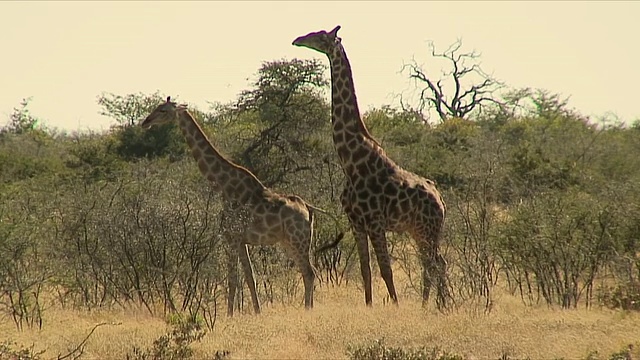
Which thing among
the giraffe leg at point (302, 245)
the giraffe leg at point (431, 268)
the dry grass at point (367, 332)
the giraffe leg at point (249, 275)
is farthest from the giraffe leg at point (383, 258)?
the giraffe leg at point (249, 275)

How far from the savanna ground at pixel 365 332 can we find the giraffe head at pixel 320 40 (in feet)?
9.72

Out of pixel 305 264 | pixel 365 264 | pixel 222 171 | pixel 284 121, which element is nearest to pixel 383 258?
pixel 365 264

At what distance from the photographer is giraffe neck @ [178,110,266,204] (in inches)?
473

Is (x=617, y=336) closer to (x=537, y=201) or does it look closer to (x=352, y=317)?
(x=352, y=317)

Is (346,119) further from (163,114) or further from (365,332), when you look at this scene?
(365,332)

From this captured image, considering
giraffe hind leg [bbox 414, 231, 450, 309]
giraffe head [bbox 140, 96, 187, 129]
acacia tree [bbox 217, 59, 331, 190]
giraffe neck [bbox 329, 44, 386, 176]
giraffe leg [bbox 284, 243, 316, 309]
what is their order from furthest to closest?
1. acacia tree [bbox 217, 59, 331, 190]
2. giraffe head [bbox 140, 96, 187, 129]
3. giraffe neck [bbox 329, 44, 386, 176]
4. giraffe leg [bbox 284, 243, 316, 309]
5. giraffe hind leg [bbox 414, 231, 450, 309]

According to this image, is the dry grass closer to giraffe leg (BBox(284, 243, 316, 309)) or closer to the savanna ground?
the savanna ground

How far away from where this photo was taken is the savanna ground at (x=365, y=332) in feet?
28.5

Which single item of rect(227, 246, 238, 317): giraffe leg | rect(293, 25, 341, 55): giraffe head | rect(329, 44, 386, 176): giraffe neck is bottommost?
rect(227, 246, 238, 317): giraffe leg

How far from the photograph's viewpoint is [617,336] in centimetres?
897

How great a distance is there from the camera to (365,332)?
9.36 metres

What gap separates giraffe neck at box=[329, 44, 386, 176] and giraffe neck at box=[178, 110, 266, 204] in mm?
1035

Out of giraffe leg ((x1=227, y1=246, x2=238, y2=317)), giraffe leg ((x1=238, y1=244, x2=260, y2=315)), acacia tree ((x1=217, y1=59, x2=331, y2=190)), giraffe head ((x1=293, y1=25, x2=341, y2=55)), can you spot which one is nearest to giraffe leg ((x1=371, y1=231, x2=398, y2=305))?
giraffe leg ((x1=238, y1=244, x2=260, y2=315))

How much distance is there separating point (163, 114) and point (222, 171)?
3.22 feet
